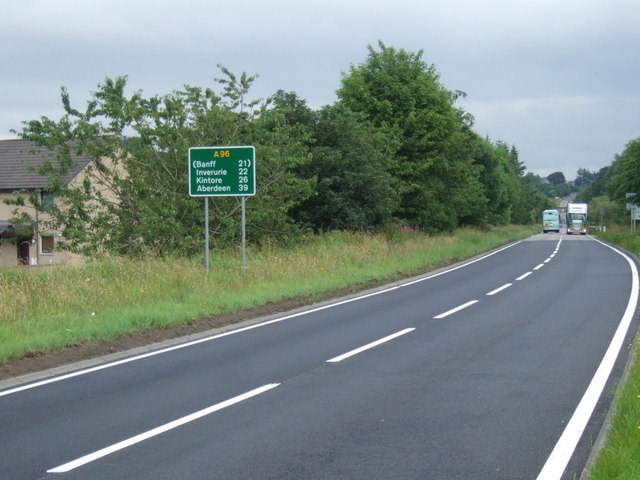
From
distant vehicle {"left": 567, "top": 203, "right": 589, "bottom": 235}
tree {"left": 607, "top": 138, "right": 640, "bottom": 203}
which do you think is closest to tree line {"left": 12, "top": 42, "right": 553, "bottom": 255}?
tree {"left": 607, "top": 138, "right": 640, "bottom": 203}

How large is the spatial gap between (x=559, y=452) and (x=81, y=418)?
443cm

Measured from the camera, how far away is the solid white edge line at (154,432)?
6.40m

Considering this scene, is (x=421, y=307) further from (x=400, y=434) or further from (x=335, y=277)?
(x=400, y=434)

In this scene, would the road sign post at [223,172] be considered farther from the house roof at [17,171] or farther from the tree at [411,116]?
the house roof at [17,171]

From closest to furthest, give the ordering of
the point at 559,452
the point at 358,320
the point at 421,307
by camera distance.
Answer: the point at 559,452, the point at 358,320, the point at 421,307

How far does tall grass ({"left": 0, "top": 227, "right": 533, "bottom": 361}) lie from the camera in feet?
43.3

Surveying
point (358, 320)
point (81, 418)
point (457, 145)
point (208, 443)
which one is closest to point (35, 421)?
point (81, 418)

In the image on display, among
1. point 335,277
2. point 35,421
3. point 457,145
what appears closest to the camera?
point 35,421

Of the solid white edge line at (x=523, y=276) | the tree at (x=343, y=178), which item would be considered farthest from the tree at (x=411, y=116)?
the solid white edge line at (x=523, y=276)

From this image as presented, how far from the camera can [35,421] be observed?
795 cm

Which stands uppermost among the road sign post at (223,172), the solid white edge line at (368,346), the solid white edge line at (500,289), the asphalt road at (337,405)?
the road sign post at (223,172)

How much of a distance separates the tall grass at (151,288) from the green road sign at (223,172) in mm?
2030

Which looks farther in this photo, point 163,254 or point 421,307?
point 163,254

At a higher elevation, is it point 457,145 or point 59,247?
point 457,145
